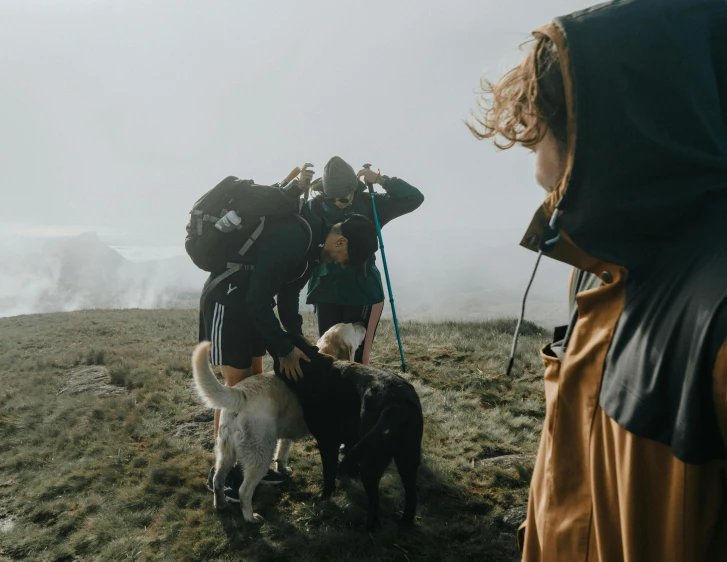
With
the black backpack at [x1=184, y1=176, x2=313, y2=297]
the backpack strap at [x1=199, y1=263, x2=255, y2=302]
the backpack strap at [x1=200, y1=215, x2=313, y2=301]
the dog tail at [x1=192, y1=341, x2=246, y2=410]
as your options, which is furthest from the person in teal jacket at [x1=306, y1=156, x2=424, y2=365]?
the dog tail at [x1=192, y1=341, x2=246, y2=410]

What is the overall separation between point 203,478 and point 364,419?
7.03 feet

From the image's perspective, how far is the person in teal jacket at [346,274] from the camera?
4.69 m

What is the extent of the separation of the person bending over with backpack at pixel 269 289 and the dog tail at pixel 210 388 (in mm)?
378

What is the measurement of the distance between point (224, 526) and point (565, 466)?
3.44 meters

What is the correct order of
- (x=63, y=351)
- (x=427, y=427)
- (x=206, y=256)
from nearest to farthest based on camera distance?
(x=206, y=256)
(x=427, y=427)
(x=63, y=351)

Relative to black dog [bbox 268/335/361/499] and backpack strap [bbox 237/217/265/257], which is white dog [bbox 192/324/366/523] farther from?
backpack strap [bbox 237/217/265/257]

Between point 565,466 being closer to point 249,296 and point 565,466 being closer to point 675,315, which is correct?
point 675,315

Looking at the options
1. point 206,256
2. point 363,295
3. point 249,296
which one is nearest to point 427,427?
point 363,295

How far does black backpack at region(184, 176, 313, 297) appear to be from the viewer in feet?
11.7

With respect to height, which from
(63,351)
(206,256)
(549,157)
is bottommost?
(63,351)

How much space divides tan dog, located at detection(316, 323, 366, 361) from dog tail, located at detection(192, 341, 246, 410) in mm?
1037

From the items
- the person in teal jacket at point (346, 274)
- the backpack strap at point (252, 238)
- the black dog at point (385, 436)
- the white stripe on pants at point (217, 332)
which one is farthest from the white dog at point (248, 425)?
the person in teal jacket at point (346, 274)

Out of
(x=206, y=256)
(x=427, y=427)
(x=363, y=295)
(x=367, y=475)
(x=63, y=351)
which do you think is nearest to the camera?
(x=367, y=475)

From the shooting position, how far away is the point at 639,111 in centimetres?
95
